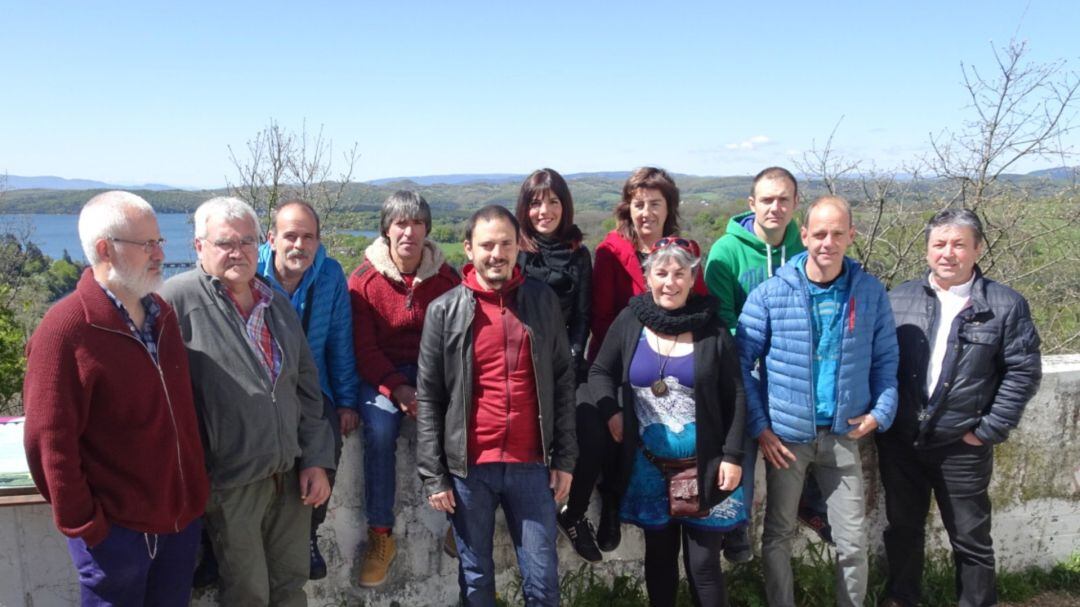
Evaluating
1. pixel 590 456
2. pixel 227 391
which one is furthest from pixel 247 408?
pixel 590 456

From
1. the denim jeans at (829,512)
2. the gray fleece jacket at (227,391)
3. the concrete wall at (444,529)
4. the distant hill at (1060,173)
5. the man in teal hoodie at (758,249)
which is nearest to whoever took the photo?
the gray fleece jacket at (227,391)

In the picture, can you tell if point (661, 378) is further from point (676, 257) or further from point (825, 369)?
point (825, 369)

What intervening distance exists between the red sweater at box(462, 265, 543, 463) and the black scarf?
1.69ft

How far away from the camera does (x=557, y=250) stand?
3.35 meters

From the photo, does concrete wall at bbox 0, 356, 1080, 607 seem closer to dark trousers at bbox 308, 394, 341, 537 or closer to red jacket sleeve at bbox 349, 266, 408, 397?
dark trousers at bbox 308, 394, 341, 537

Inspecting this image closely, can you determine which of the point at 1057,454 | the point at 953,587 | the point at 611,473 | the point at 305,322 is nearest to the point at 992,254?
the point at 1057,454

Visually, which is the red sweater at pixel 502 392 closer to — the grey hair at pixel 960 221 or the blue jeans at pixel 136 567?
the blue jeans at pixel 136 567

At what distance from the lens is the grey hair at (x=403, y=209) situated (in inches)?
116

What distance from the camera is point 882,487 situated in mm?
3480

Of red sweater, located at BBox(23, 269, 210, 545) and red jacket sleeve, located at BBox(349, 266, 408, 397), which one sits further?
red jacket sleeve, located at BBox(349, 266, 408, 397)

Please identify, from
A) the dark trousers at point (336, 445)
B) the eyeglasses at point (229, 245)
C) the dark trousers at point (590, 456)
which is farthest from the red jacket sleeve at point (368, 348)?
the dark trousers at point (590, 456)

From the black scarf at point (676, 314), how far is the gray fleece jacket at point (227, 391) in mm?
1367

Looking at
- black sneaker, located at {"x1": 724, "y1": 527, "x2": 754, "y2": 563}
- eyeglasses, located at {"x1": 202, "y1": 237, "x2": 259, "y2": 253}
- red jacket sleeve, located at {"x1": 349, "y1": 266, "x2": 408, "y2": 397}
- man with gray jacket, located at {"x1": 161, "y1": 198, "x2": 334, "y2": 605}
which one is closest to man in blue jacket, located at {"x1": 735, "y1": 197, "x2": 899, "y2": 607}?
black sneaker, located at {"x1": 724, "y1": 527, "x2": 754, "y2": 563}

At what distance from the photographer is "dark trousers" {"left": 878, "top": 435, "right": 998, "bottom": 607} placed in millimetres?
3084
